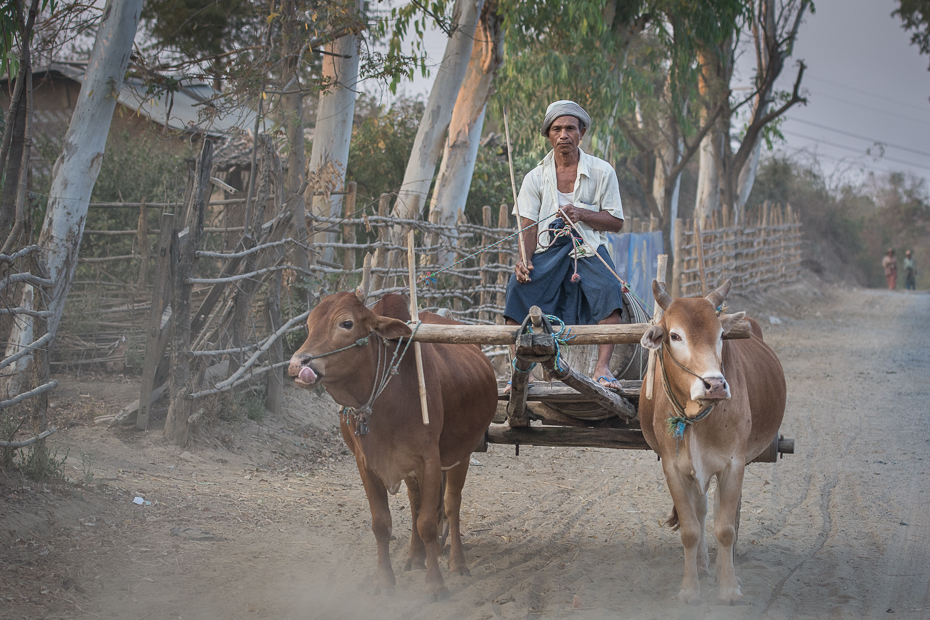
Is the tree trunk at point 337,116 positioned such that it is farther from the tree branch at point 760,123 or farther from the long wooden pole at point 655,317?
the tree branch at point 760,123

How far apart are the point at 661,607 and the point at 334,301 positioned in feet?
7.20

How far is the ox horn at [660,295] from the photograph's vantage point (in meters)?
3.69

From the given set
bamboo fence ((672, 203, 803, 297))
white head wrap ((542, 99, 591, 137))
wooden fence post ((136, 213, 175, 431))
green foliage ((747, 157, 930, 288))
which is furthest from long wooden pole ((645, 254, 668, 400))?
green foliage ((747, 157, 930, 288))

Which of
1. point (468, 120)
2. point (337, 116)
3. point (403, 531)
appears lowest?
point (403, 531)

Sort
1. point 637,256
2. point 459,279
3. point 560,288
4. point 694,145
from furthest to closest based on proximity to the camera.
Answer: point 694,145 → point 637,256 → point 459,279 → point 560,288

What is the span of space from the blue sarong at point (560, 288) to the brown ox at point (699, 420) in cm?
76

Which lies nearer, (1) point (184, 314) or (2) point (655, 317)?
(2) point (655, 317)

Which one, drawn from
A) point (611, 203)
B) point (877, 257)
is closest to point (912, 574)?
point (611, 203)

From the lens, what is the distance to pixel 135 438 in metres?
6.00

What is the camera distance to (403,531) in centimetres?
527

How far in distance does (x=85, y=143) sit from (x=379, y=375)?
3.56m

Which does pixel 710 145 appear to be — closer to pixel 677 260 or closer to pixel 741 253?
pixel 741 253

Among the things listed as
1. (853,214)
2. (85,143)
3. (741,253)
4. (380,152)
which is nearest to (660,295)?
(85,143)

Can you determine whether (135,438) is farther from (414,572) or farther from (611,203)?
(611,203)
